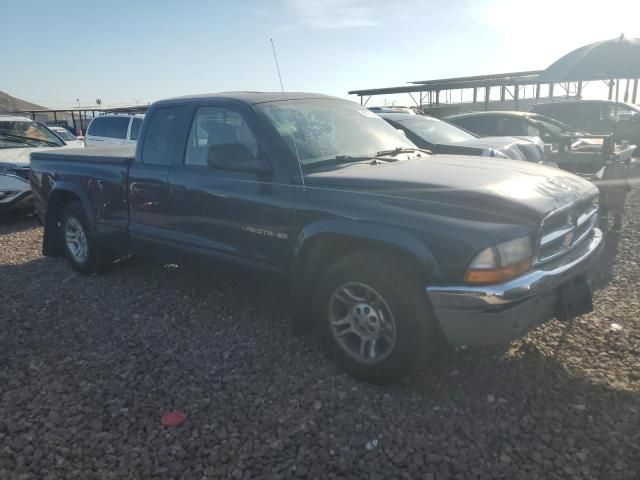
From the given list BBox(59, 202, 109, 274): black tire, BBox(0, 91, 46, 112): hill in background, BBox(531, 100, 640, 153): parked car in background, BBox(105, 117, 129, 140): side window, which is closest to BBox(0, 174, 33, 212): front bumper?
BBox(59, 202, 109, 274): black tire

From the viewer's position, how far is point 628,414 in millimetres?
2938

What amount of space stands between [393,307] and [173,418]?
4.76 feet

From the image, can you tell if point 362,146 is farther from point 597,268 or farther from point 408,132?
point 408,132

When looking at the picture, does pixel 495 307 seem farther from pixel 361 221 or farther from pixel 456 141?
pixel 456 141

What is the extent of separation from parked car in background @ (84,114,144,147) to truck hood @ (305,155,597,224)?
10022 millimetres

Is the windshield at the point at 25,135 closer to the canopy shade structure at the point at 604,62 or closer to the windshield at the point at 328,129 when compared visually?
the windshield at the point at 328,129

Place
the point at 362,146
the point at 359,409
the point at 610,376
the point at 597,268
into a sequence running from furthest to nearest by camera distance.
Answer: the point at 597,268
the point at 362,146
the point at 610,376
the point at 359,409

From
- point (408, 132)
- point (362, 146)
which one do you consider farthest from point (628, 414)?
point (408, 132)

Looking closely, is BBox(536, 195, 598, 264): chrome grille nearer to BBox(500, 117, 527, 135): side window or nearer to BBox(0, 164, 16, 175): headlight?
BBox(500, 117, 527, 135): side window

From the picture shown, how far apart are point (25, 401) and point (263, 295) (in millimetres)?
2150

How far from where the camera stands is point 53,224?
19.7 feet

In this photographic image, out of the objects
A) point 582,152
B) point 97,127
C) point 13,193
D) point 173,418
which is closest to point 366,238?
point 173,418

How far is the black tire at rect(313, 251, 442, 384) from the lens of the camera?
3.06 m

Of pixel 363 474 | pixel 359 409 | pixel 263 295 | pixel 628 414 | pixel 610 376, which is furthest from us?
pixel 263 295
